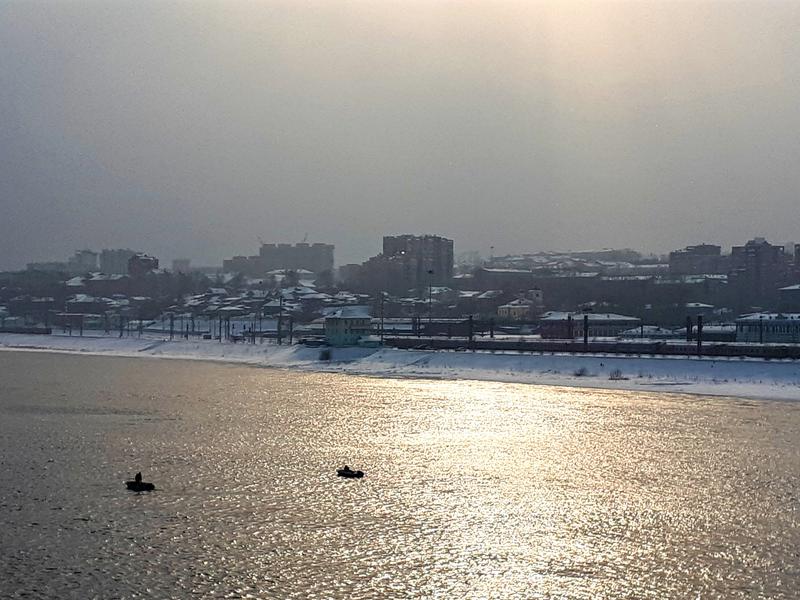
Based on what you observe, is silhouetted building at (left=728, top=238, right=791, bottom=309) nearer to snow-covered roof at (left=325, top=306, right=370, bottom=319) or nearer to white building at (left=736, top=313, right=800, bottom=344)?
white building at (left=736, top=313, right=800, bottom=344)

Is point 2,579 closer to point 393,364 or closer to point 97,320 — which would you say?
point 393,364

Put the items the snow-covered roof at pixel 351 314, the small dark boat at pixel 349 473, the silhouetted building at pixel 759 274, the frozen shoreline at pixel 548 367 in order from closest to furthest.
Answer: the small dark boat at pixel 349 473 → the frozen shoreline at pixel 548 367 → the snow-covered roof at pixel 351 314 → the silhouetted building at pixel 759 274

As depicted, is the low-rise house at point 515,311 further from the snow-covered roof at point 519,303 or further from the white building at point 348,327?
the white building at point 348,327

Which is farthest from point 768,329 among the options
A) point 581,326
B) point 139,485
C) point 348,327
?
point 139,485

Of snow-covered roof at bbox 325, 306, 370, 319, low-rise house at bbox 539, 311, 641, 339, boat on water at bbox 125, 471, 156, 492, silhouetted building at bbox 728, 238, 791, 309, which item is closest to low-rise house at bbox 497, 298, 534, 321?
low-rise house at bbox 539, 311, 641, 339

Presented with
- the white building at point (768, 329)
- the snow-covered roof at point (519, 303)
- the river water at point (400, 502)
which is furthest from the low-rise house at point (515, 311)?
the river water at point (400, 502)

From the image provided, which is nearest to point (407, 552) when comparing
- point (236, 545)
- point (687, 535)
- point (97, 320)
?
point (236, 545)
